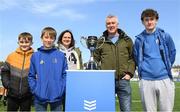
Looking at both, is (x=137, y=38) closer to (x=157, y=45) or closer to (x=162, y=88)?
(x=157, y=45)

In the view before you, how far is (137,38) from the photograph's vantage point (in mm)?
5156

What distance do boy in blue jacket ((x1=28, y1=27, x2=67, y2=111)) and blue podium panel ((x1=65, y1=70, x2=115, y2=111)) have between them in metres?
0.25

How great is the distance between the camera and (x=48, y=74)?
4.96 m

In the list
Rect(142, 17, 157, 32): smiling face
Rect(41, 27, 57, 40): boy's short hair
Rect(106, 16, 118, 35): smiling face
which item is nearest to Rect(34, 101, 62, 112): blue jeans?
Rect(41, 27, 57, 40): boy's short hair

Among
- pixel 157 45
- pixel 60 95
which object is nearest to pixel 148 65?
pixel 157 45

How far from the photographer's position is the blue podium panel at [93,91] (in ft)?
15.7

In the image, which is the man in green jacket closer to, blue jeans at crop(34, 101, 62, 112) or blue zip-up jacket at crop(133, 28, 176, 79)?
blue zip-up jacket at crop(133, 28, 176, 79)

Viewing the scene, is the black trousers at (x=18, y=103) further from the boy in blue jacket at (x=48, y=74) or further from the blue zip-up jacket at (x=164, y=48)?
the blue zip-up jacket at (x=164, y=48)

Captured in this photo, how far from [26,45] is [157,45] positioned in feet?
5.82

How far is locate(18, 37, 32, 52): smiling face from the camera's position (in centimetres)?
537

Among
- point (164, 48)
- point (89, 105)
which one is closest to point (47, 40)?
point (89, 105)

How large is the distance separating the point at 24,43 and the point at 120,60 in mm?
1351

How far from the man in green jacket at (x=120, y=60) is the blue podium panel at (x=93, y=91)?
0.69 m

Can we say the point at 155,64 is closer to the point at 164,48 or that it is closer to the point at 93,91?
the point at 164,48
